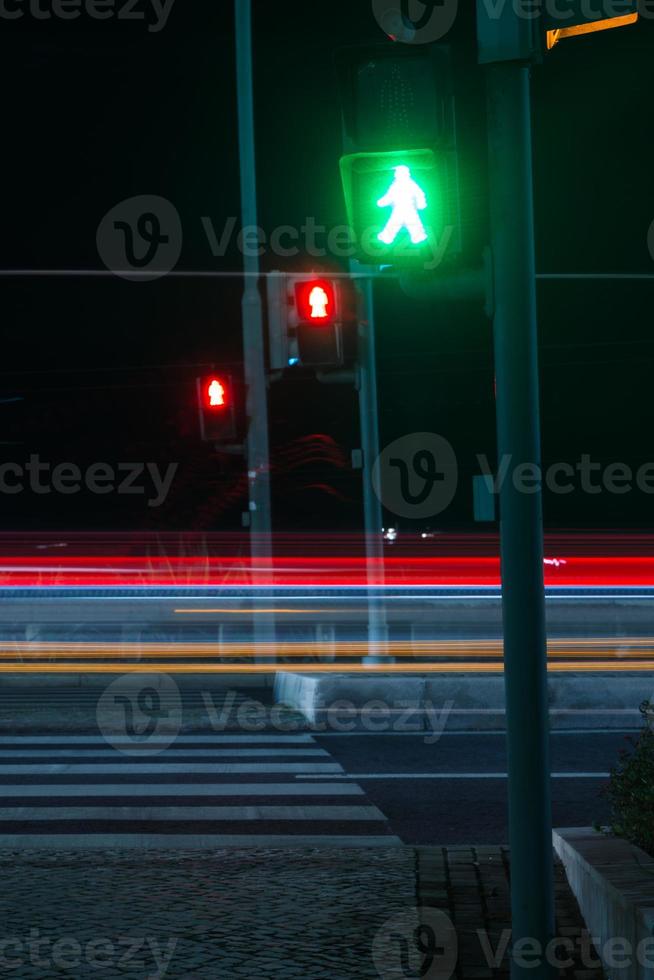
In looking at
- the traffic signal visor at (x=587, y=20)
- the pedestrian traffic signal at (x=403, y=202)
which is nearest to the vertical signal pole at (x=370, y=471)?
the pedestrian traffic signal at (x=403, y=202)

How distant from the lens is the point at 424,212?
5242 mm

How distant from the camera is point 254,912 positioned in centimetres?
657

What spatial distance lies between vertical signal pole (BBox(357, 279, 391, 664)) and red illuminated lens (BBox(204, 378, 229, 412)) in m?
2.64

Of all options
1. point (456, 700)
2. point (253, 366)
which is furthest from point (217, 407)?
point (456, 700)

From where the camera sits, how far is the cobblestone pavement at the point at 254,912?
5.70m

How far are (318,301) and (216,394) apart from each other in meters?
6.55

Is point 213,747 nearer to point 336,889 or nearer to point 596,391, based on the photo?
point 336,889

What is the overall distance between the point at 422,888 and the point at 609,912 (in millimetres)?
1806

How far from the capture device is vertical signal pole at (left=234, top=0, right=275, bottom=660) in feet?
71.2

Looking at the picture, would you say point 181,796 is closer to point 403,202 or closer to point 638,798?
point 638,798
